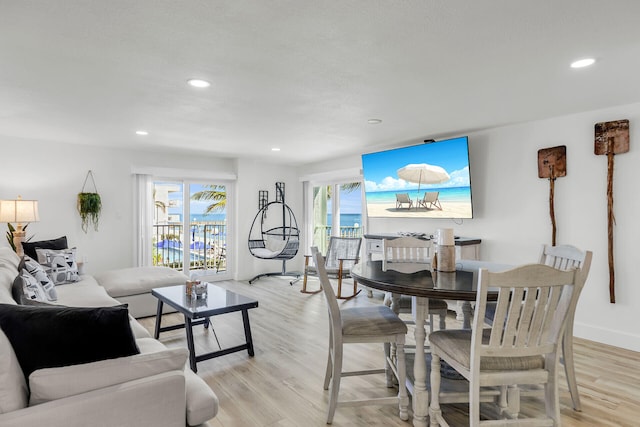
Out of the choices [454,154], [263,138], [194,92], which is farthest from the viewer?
[263,138]

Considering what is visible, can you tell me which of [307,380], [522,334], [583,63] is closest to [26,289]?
[307,380]

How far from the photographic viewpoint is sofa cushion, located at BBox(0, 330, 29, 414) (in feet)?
4.22

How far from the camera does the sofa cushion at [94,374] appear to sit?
1341mm

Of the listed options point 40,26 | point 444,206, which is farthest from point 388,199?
point 40,26

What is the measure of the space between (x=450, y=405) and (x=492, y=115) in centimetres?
268

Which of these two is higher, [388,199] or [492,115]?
[492,115]

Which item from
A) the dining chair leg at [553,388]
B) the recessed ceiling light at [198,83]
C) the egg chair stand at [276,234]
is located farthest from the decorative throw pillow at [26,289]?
the egg chair stand at [276,234]

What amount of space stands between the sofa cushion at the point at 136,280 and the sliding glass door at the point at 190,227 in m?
1.50

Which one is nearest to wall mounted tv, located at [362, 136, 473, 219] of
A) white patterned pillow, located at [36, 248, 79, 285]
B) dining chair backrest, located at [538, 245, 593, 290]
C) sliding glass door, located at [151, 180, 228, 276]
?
Result: dining chair backrest, located at [538, 245, 593, 290]

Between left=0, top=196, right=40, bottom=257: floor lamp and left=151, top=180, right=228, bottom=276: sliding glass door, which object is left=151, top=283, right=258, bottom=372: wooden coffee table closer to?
left=0, top=196, right=40, bottom=257: floor lamp

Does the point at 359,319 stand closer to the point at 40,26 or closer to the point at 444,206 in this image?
the point at 40,26

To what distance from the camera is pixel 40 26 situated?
6.34 feet

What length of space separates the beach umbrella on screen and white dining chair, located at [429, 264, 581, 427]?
286 cm

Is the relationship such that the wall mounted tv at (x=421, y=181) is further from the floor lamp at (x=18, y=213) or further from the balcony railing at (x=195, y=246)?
the floor lamp at (x=18, y=213)
